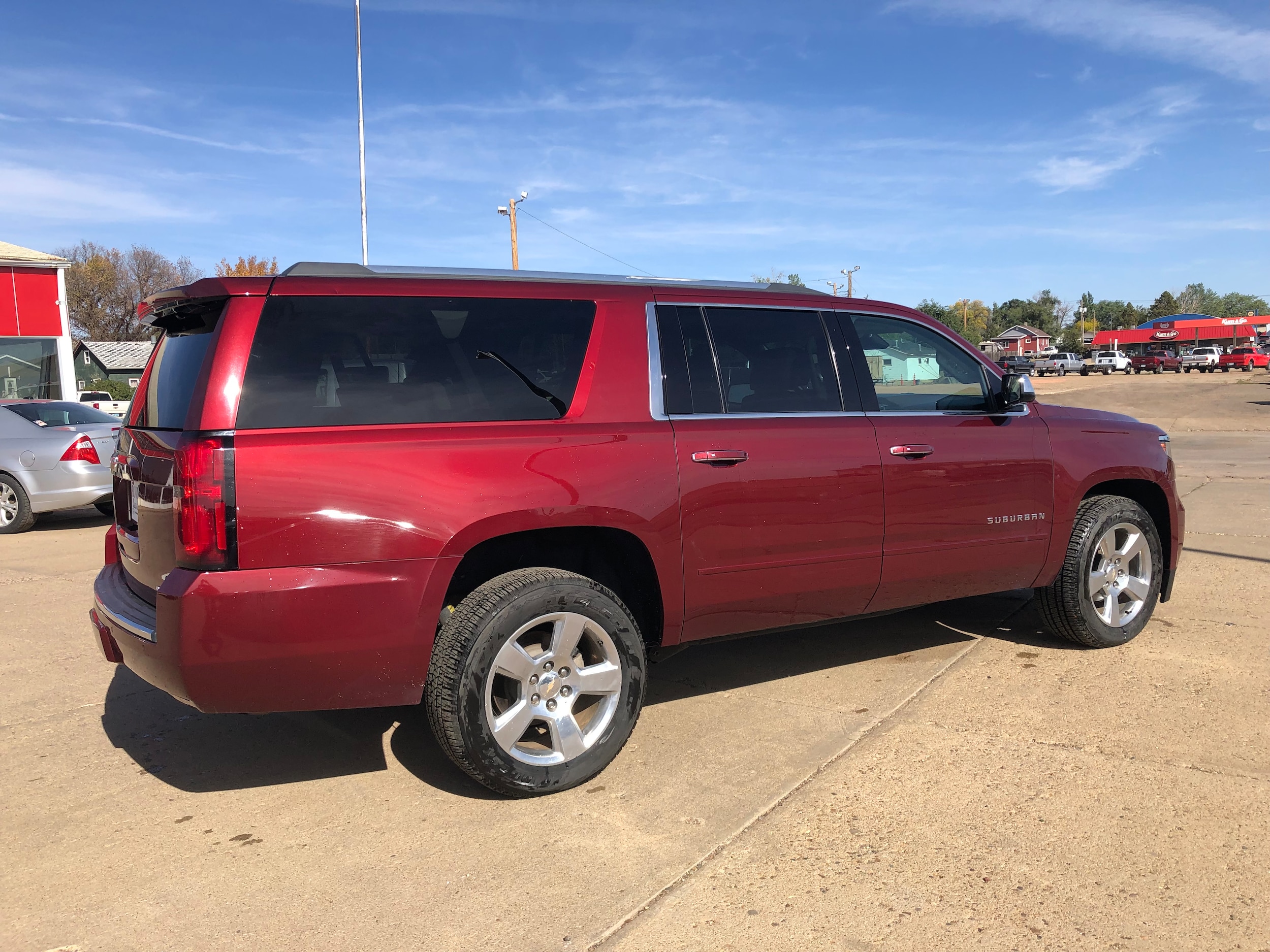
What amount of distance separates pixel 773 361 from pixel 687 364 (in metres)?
0.47

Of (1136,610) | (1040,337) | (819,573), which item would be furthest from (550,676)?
(1040,337)

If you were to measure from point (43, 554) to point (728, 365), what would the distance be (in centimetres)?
741

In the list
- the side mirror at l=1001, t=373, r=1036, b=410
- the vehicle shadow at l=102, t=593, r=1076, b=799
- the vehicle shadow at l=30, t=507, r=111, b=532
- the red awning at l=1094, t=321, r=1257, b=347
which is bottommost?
the vehicle shadow at l=30, t=507, r=111, b=532

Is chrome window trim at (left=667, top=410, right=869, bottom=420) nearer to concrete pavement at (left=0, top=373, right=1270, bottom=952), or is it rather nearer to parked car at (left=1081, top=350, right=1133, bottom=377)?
concrete pavement at (left=0, top=373, right=1270, bottom=952)

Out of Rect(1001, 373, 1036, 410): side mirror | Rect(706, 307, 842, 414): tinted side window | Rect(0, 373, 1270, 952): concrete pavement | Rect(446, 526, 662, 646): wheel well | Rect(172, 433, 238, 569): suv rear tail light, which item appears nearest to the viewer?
Rect(0, 373, 1270, 952): concrete pavement

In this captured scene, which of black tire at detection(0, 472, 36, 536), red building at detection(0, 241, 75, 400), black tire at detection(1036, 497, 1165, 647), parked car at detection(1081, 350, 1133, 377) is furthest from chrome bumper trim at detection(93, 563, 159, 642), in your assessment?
parked car at detection(1081, 350, 1133, 377)

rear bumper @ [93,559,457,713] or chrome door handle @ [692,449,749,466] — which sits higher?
chrome door handle @ [692,449,749,466]

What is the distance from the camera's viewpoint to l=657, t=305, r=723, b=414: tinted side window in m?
3.94

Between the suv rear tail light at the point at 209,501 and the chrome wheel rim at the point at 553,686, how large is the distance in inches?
37.8

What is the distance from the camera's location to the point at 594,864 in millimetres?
3102

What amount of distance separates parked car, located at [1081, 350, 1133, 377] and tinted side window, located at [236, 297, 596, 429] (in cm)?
7019

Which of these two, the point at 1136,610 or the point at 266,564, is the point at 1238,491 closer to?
the point at 1136,610

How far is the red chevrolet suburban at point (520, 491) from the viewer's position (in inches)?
124

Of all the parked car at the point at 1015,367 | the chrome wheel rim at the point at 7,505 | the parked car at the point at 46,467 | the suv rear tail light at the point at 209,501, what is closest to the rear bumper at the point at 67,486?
the parked car at the point at 46,467
